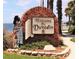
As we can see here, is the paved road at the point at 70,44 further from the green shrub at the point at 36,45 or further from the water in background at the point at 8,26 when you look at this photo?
the water in background at the point at 8,26

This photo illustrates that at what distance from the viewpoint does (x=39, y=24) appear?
1.35 metres

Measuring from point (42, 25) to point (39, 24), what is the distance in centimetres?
2

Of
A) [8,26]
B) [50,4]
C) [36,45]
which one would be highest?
[50,4]

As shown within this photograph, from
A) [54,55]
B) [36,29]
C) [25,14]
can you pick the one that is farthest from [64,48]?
[25,14]

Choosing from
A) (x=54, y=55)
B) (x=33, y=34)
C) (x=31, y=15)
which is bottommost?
(x=54, y=55)

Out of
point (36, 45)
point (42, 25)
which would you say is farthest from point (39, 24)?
point (36, 45)

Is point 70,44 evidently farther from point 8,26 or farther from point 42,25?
point 8,26

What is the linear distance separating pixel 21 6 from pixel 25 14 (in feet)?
0.17

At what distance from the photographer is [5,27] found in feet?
4.29

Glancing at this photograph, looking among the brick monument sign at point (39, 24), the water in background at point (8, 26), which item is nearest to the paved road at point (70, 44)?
the brick monument sign at point (39, 24)

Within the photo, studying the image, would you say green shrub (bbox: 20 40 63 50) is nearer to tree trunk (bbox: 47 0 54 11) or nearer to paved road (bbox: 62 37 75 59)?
paved road (bbox: 62 37 75 59)

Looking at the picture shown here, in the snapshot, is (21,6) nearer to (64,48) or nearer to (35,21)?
(35,21)

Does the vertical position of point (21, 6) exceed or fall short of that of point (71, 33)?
it exceeds it

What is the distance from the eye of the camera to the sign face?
134cm
